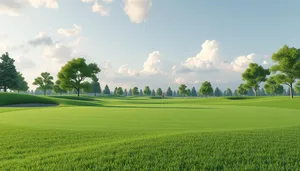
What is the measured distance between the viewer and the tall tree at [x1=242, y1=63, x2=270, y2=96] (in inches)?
2859

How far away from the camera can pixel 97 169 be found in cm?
→ 566

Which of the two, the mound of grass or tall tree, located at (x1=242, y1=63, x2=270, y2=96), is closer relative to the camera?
the mound of grass

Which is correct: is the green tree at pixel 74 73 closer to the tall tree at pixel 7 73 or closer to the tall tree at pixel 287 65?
the tall tree at pixel 7 73

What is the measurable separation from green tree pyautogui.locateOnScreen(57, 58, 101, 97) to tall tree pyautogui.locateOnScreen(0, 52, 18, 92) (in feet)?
41.4

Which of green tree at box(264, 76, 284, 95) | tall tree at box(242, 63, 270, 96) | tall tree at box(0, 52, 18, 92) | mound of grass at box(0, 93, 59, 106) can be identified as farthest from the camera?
tall tree at box(242, 63, 270, 96)

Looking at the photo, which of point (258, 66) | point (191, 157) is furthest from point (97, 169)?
point (258, 66)

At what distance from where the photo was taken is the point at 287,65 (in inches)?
1903

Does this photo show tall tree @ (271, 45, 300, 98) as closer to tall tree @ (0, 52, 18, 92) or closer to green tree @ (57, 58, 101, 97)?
green tree @ (57, 58, 101, 97)

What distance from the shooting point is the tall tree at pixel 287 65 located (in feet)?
157

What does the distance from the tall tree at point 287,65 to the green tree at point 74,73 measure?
4910cm

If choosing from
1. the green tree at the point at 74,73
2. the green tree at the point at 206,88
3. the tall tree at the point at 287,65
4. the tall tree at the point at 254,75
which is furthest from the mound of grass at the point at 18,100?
the green tree at the point at 206,88

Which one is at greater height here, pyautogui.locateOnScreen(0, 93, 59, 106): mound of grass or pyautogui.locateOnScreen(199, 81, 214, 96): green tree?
pyautogui.locateOnScreen(199, 81, 214, 96): green tree

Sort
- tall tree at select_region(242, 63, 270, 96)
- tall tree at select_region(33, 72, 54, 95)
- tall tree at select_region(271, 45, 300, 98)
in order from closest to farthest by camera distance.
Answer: tall tree at select_region(271, 45, 300, 98), tall tree at select_region(242, 63, 270, 96), tall tree at select_region(33, 72, 54, 95)

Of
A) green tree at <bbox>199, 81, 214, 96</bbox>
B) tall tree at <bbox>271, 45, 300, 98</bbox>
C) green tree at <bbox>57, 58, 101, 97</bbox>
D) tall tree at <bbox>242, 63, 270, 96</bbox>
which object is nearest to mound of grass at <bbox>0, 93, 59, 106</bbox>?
green tree at <bbox>57, 58, 101, 97</bbox>
